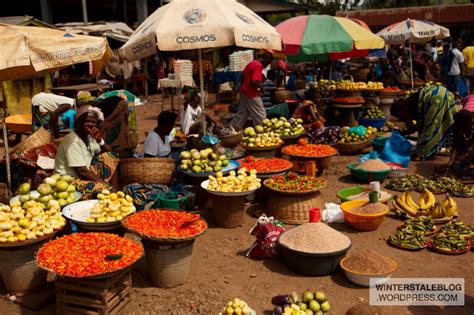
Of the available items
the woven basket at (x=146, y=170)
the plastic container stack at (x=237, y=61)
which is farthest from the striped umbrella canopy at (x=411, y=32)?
the woven basket at (x=146, y=170)

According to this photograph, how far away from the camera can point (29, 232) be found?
4.44 meters

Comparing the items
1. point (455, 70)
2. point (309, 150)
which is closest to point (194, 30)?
point (309, 150)

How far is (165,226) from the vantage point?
4.69 meters

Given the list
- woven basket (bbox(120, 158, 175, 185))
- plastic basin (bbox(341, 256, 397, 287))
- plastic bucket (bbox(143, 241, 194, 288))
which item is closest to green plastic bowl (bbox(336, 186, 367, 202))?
plastic basin (bbox(341, 256, 397, 287))

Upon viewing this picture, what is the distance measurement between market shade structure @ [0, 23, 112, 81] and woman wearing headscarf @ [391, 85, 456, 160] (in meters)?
5.54

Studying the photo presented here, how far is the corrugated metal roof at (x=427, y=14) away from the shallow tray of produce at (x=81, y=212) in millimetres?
31935

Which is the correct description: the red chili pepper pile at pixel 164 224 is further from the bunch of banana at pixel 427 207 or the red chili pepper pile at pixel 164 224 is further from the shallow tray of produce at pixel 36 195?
the bunch of banana at pixel 427 207

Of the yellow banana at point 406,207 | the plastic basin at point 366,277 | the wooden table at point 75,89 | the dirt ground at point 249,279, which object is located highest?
the wooden table at point 75,89

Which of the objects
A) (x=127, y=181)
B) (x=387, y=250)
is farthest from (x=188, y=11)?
(x=387, y=250)

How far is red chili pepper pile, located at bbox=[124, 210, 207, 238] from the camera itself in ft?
14.8

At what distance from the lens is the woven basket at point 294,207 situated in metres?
6.20

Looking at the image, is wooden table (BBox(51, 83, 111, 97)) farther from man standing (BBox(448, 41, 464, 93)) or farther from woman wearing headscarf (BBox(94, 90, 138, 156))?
man standing (BBox(448, 41, 464, 93))

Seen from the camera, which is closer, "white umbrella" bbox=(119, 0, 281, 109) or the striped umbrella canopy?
"white umbrella" bbox=(119, 0, 281, 109)

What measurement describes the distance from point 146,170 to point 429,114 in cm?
506
